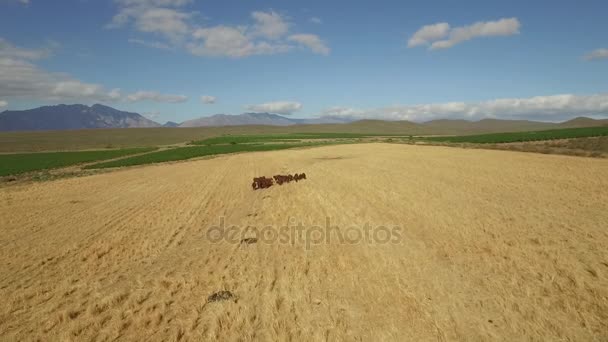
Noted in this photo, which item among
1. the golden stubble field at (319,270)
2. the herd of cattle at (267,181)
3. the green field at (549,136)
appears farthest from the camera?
the green field at (549,136)

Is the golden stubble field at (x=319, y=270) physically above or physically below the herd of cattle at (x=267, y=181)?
below

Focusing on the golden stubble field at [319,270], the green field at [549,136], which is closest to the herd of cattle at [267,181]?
the golden stubble field at [319,270]

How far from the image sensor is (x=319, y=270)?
29.7ft

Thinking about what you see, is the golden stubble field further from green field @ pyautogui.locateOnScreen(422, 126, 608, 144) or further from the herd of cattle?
green field @ pyautogui.locateOnScreen(422, 126, 608, 144)

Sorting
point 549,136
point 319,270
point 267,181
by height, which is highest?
point 549,136

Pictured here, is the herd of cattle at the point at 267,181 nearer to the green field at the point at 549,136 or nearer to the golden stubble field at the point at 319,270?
the golden stubble field at the point at 319,270

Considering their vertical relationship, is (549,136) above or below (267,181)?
above

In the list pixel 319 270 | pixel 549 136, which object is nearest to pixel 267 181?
pixel 319 270

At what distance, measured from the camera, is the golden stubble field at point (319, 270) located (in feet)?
21.3

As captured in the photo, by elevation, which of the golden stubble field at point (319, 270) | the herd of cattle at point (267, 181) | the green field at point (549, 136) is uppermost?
the green field at point (549, 136)

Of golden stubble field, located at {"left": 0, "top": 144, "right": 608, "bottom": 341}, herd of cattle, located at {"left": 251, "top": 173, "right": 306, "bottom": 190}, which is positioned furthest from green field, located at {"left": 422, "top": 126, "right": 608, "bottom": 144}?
herd of cattle, located at {"left": 251, "top": 173, "right": 306, "bottom": 190}

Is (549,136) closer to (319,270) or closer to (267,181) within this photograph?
(267,181)

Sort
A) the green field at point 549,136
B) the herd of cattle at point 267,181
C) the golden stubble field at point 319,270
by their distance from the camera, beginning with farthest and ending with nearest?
the green field at point 549,136 → the herd of cattle at point 267,181 → the golden stubble field at point 319,270

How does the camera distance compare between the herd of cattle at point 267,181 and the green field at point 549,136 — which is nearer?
the herd of cattle at point 267,181
